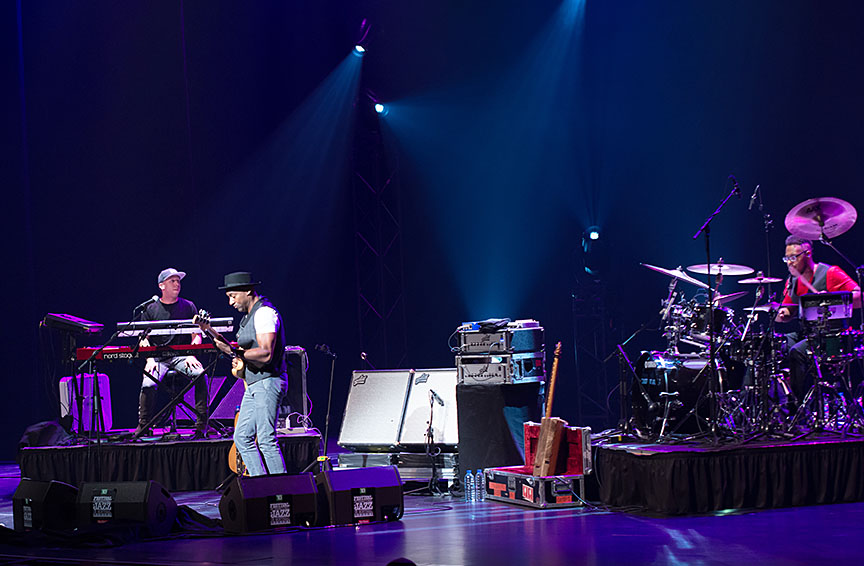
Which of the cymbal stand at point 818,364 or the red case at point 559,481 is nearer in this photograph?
the red case at point 559,481

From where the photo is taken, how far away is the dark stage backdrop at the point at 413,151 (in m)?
10.7

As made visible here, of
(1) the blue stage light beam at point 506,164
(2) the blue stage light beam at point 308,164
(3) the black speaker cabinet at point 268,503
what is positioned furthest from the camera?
(2) the blue stage light beam at point 308,164

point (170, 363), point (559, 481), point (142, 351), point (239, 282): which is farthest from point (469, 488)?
point (170, 363)

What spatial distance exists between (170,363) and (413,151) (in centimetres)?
565

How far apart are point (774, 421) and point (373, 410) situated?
3714 millimetres

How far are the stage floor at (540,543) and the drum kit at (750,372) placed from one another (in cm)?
103

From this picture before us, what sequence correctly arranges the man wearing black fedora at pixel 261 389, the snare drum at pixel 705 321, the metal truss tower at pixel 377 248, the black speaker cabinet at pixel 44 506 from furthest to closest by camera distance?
the metal truss tower at pixel 377 248
the snare drum at pixel 705 321
the man wearing black fedora at pixel 261 389
the black speaker cabinet at pixel 44 506

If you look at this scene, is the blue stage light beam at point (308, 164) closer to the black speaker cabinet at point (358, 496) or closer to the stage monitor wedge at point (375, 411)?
the stage monitor wedge at point (375, 411)

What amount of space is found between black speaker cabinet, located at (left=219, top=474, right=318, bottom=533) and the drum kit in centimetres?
276

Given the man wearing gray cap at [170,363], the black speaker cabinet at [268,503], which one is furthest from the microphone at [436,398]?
the black speaker cabinet at [268,503]

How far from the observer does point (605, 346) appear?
11.9 metres

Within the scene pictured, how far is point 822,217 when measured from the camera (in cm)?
781

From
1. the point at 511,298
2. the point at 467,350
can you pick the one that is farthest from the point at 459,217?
the point at 467,350

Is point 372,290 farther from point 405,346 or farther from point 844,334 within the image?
point 844,334
